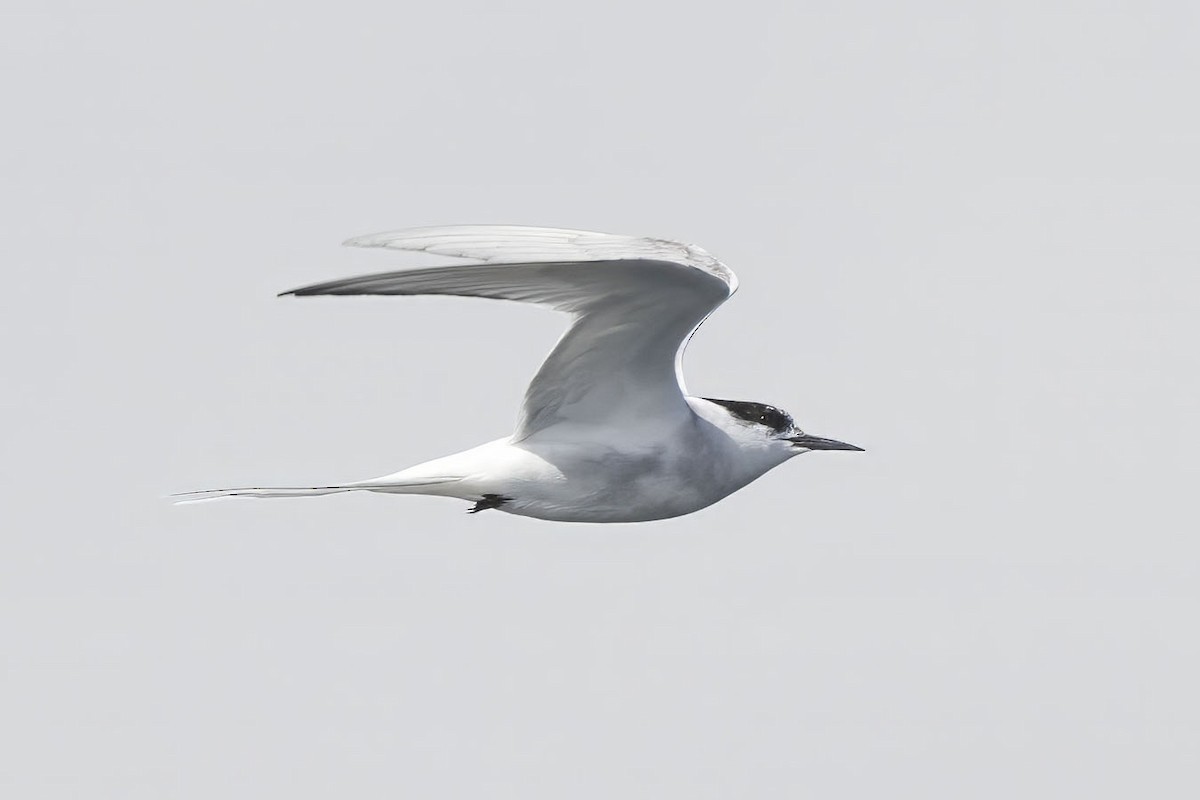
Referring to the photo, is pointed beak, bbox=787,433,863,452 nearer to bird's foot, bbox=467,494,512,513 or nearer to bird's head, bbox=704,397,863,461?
bird's head, bbox=704,397,863,461

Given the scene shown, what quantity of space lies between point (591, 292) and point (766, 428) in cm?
257

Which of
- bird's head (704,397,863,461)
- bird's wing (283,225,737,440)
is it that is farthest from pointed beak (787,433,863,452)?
bird's wing (283,225,737,440)

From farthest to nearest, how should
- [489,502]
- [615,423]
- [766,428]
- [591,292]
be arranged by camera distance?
[766,428] < [489,502] < [615,423] < [591,292]

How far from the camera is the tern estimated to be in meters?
9.88

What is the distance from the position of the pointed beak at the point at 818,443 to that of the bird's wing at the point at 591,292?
133 cm

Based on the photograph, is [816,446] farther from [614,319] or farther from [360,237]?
[360,237]

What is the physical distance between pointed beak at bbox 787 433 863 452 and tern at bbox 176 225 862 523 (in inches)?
1.7

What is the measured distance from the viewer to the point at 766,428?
39.5 feet

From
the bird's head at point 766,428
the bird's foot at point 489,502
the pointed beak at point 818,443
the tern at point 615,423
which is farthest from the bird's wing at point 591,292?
the pointed beak at point 818,443

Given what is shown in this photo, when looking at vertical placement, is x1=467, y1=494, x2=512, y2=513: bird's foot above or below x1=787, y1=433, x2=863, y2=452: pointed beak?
below

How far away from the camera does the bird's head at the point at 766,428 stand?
1195 cm

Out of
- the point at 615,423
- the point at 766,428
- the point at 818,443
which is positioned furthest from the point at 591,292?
the point at 818,443

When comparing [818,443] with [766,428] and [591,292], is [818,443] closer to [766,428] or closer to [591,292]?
[766,428]

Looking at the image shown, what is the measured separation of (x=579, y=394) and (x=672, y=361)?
26.4 inches
